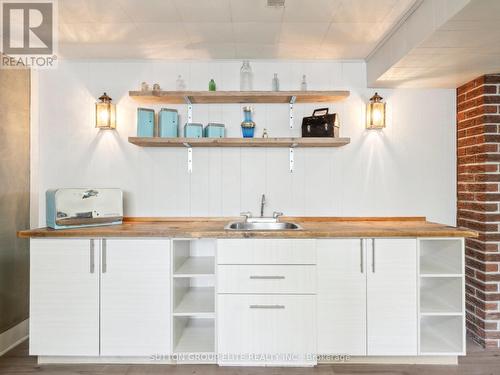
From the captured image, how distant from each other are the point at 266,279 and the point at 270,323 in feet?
0.93

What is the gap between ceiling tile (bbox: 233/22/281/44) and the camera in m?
2.14

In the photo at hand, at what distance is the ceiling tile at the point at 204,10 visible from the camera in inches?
74.4

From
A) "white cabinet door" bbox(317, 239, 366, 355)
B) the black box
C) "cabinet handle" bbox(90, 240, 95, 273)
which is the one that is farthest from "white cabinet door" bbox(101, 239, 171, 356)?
the black box

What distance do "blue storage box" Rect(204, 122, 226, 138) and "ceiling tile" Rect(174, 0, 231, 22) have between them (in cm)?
78

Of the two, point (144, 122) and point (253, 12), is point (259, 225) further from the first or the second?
point (253, 12)

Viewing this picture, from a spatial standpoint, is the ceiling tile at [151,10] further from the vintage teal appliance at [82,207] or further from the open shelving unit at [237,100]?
the vintage teal appliance at [82,207]

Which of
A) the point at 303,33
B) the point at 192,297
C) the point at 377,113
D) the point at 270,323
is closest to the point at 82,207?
the point at 192,297

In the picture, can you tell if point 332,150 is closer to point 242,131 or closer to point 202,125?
point 242,131

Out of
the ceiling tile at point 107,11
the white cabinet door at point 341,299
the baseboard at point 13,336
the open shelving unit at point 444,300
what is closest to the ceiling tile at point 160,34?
the ceiling tile at point 107,11

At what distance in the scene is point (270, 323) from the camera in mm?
2059

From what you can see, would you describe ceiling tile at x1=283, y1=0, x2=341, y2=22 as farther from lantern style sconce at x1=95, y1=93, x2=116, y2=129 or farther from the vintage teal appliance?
the vintage teal appliance

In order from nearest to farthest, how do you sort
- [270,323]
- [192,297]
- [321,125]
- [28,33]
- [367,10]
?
[367,10]
[270,323]
[28,33]
[192,297]
[321,125]

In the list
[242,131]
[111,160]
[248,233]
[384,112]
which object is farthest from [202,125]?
[384,112]

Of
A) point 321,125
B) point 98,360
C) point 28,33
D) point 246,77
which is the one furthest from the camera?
point 246,77
